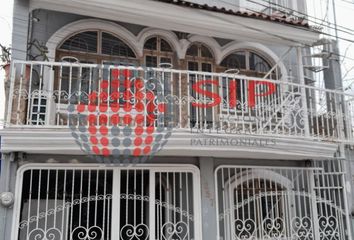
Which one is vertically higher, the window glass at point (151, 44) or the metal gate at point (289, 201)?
the window glass at point (151, 44)

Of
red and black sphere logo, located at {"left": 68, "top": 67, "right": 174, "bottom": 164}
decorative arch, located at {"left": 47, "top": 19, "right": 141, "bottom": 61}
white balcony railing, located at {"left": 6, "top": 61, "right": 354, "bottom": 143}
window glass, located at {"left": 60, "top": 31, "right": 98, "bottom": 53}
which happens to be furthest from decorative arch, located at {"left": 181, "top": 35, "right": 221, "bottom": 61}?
red and black sphere logo, located at {"left": 68, "top": 67, "right": 174, "bottom": 164}

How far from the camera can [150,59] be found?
27.5 feet

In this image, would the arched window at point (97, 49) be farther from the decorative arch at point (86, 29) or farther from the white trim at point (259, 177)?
the white trim at point (259, 177)

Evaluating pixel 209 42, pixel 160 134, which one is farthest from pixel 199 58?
pixel 160 134

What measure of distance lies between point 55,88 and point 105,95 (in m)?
1.67

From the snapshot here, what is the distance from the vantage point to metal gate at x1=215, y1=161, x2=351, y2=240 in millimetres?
7227

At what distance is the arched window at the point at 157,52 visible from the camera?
8.38 metres

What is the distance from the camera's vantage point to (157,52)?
8.45 metres

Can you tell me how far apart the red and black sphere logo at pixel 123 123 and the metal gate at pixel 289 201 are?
1.62 meters

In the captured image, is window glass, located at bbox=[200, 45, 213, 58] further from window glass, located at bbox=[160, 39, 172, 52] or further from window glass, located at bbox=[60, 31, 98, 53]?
window glass, located at bbox=[60, 31, 98, 53]

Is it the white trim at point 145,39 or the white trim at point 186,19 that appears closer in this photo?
the white trim at point 186,19

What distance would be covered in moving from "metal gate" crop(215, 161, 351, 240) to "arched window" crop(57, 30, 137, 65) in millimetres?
3201

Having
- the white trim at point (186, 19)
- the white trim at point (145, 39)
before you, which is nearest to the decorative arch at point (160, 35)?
the white trim at point (145, 39)

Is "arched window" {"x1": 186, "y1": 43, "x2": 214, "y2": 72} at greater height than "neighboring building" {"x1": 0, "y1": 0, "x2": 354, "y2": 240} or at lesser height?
greater
